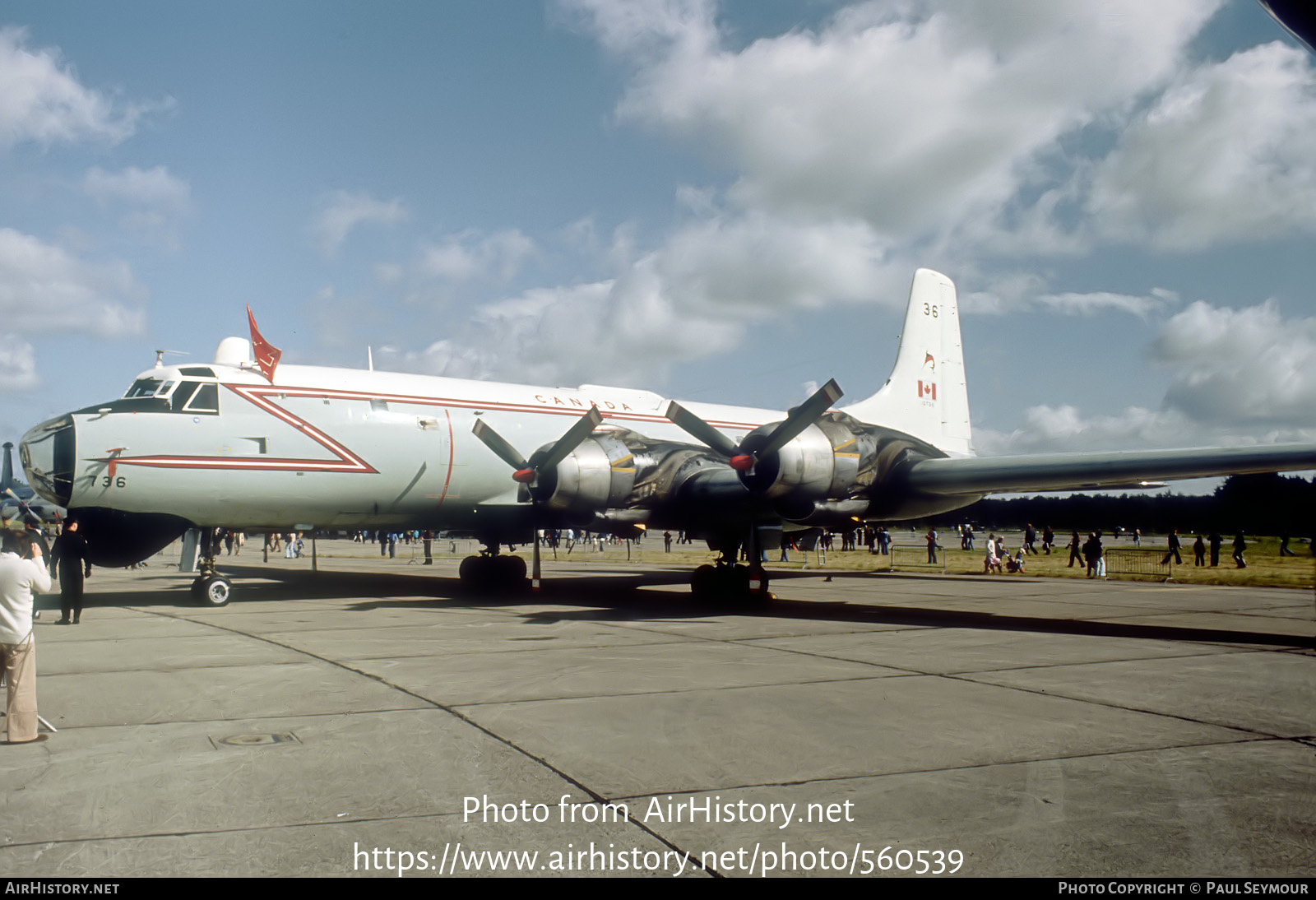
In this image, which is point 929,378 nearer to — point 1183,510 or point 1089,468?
point 1089,468

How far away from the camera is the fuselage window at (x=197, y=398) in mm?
14734

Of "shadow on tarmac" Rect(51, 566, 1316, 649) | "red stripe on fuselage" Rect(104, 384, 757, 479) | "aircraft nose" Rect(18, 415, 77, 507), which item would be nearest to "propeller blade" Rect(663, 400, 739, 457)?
"shadow on tarmac" Rect(51, 566, 1316, 649)

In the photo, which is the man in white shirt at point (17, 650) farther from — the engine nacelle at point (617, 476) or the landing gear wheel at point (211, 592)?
the landing gear wheel at point (211, 592)

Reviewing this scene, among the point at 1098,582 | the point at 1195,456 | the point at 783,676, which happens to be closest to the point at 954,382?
the point at 1098,582

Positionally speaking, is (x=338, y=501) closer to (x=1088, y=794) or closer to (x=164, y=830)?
(x=164, y=830)

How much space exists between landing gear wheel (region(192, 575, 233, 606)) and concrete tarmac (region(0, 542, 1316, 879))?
326cm

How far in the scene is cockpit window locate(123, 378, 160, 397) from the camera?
14.8m

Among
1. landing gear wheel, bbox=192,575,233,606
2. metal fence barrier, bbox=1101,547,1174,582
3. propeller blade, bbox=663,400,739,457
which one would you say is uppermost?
propeller blade, bbox=663,400,739,457

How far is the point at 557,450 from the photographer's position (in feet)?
50.3

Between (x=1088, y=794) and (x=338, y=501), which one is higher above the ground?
(x=338, y=501)

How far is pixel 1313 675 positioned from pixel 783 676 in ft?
17.2

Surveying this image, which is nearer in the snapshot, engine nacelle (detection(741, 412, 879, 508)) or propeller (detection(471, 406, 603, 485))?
engine nacelle (detection(741, 412, 879, 508))

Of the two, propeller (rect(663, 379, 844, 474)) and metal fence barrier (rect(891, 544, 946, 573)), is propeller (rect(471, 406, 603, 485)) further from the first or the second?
metal fence barrier (rect(891, 544, 946, 573))

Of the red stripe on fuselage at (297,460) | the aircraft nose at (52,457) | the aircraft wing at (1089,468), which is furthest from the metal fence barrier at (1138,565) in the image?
the aircraft nose at (52,457)
